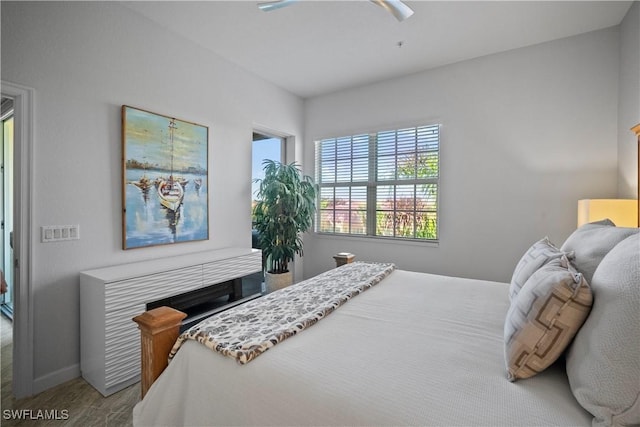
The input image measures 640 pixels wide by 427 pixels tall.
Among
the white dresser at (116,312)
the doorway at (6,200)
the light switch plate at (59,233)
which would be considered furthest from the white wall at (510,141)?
the doorway at (6,200)

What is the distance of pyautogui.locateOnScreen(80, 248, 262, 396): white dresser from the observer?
196cm

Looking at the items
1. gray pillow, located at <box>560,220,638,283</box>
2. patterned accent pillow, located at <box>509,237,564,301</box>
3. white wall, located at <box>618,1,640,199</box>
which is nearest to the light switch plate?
patterned accent pillow, located at <box>509,237,564,301</box>

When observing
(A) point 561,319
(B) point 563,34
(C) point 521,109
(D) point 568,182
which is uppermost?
(B) point 563,34

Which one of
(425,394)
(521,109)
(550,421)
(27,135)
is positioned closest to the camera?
(550,421)

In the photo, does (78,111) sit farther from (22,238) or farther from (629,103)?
(629,103)

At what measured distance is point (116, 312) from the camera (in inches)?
78.0

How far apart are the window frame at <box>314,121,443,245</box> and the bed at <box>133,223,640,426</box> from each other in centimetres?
213

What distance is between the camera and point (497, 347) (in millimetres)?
1202

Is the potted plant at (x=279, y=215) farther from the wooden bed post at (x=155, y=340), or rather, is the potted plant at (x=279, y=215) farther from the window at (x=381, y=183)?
the wooden bed post at (x=155, y=340)

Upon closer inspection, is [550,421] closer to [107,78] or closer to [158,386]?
[158,386]

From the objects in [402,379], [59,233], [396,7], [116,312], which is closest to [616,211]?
[396,7]

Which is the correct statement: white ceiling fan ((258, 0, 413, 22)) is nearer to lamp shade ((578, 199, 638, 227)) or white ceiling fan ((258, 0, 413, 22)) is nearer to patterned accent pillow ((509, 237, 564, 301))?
patterned accent pillow ((509, 237, 564, 301))

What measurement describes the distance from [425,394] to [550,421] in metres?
0.31

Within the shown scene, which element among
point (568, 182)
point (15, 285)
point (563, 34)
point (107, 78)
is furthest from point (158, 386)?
point (563, 34)
